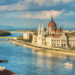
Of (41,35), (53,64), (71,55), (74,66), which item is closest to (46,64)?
(53,64)

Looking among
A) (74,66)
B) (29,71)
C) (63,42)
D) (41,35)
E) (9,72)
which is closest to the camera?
(9,72)

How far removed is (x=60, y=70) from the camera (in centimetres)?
4400

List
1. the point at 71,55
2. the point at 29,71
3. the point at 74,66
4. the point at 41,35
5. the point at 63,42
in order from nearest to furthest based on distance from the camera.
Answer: the point at 29,71 < the point at 74,66 < the point at 71,55 < the point at 63,42 < the point at 41,35

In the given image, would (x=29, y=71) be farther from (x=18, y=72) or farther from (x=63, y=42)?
(x=63, y=42)

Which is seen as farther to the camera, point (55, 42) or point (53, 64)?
point (55, 42)

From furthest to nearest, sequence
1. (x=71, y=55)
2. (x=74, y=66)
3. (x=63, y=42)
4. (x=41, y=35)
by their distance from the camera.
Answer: (x=41, y=35), (x=63, y=42), (x=71, y=55), (x=74, y=66)

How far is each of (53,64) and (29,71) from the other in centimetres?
785

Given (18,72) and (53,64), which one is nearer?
(18,72)

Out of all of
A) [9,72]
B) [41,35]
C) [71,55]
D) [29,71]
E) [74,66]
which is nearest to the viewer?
[9,72]

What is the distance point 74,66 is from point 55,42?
36164 millimetres

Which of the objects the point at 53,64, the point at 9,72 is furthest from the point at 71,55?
the point at 9,72

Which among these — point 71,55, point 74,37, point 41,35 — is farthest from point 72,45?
point 71,55

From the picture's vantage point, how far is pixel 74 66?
48344 mm

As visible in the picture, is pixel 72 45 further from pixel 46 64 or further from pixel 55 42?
pixel 46 64
